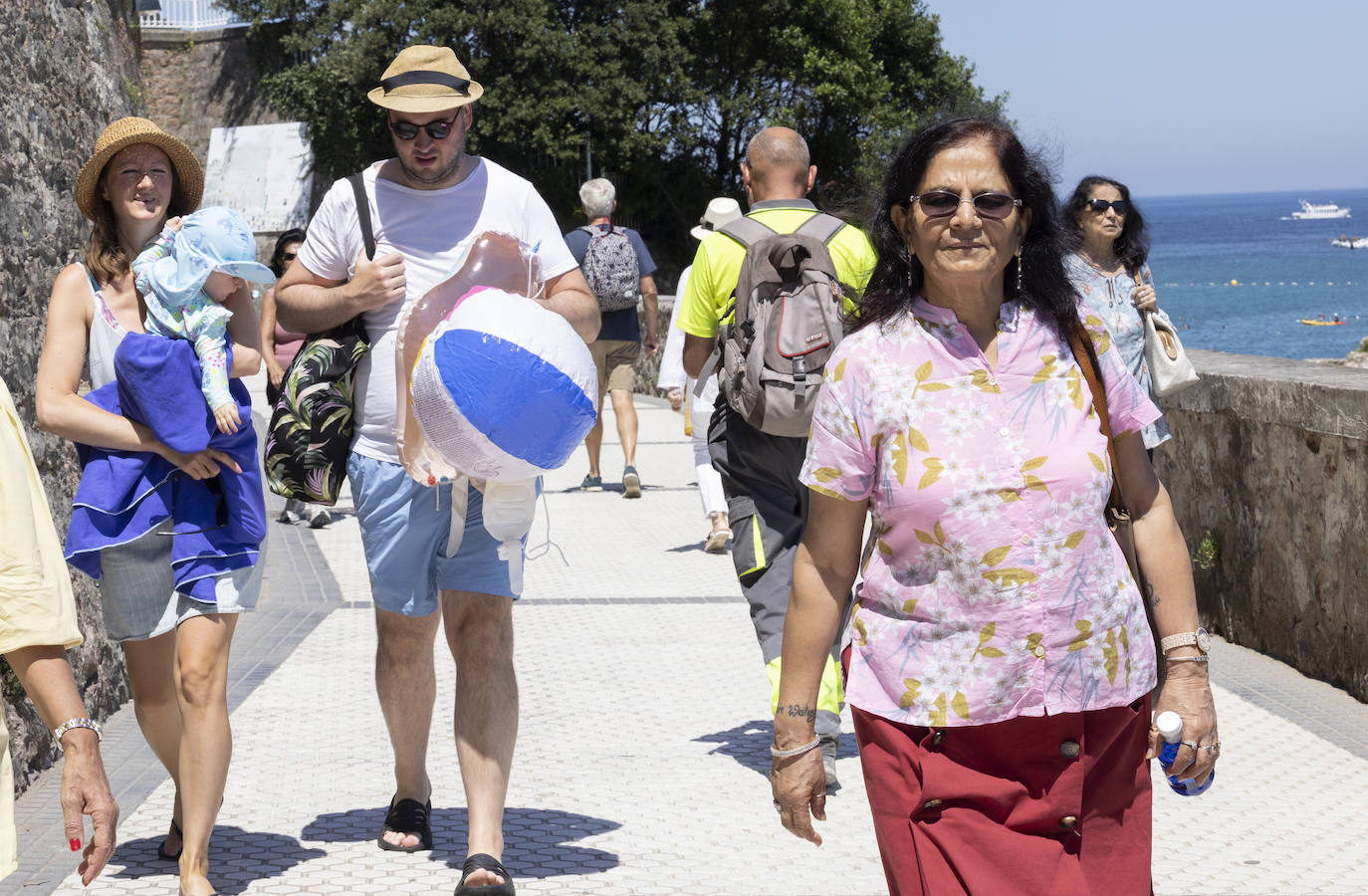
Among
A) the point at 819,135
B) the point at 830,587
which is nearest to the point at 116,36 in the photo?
the point at 830,587

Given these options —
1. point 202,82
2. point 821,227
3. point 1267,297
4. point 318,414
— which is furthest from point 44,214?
point 1267,297

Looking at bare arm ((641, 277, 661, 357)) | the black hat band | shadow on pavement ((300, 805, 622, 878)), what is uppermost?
the black hat band

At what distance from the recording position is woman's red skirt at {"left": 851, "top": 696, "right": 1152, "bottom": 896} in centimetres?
261

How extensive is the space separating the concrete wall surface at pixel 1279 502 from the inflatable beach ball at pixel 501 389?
3322 mm

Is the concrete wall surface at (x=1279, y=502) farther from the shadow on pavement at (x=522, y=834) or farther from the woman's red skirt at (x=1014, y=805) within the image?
the woman's red skirt at (x=1014, y=805)

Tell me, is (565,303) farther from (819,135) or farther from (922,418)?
(819,135)

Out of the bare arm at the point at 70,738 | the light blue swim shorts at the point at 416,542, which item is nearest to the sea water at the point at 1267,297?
the light blue swim shorts at the point at 416,542

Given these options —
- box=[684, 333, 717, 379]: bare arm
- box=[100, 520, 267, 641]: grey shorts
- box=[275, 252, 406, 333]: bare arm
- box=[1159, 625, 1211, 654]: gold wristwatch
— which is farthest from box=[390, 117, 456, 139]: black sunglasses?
box=[1159, 625, 1211, 654]: gold wristwatch

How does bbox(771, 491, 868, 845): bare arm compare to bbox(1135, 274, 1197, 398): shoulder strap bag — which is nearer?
bbox(771, 491, 868, 845): bare arm

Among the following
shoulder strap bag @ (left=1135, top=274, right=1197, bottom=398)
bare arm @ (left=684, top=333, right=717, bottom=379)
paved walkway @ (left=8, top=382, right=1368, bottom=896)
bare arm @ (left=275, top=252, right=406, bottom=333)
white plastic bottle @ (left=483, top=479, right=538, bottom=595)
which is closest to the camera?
white plastic bottle @ (left=483, top=479, right=538, bottom=595)

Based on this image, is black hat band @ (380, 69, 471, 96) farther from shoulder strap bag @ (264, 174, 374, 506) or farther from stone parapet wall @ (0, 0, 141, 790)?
stone parapet wall @ (0, 0, 141, 790)

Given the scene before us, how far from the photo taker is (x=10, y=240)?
16.3 feet

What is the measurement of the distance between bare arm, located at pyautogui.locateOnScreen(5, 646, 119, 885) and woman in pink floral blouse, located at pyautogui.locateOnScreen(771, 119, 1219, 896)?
1.15 meters

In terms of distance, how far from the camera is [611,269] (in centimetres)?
1077
